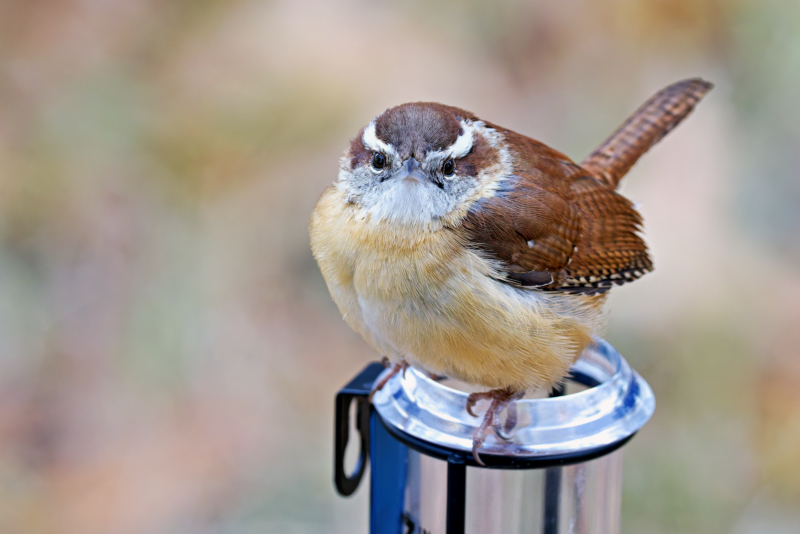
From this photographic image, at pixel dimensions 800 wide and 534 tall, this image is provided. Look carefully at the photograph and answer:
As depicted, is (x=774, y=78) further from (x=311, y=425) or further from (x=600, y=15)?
(x=311, y=425)

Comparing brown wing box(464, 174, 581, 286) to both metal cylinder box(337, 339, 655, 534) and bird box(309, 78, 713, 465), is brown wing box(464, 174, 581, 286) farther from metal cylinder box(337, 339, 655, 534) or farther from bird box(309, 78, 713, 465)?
metal cylinder box(337, 339, 655, 534)

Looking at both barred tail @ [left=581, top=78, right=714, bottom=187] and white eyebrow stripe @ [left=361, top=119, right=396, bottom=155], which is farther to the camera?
barred tail @ [left=581, top=78, right=714, bottom=187]

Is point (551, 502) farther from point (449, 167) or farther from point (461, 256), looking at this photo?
point (449, 167)

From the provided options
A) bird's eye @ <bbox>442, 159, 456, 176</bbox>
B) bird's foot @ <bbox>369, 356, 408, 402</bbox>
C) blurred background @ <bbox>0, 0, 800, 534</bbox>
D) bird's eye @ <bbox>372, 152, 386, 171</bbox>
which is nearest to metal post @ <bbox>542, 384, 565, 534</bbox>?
bird's foot @ <bbox>369, 356, 408, 402</bbox>

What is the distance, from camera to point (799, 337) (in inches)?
187

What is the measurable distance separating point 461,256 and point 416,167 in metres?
0.29

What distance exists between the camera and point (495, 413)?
259cm

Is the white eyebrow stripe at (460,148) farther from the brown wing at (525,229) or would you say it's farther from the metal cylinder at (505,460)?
the metal cylinder at (505,460)

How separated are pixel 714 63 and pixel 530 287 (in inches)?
106

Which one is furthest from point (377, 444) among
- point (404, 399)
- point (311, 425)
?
point (311, 425)

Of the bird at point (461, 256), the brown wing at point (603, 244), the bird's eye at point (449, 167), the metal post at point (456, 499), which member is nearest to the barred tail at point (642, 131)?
the brown wing at point (603, 244)

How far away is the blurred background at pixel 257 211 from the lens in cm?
468

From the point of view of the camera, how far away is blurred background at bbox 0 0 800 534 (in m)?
4.68

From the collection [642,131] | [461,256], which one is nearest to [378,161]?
[461,256]
